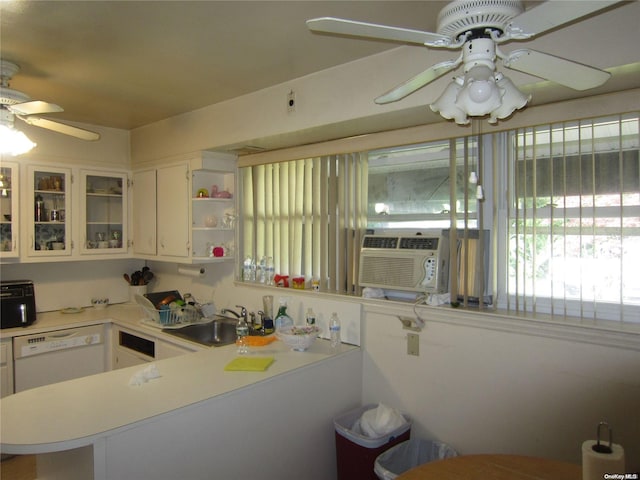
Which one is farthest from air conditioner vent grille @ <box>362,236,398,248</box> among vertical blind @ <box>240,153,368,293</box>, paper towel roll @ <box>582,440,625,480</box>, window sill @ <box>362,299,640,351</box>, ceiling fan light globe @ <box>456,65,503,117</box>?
paper towel roll @ <box>582,440,625,480</box>

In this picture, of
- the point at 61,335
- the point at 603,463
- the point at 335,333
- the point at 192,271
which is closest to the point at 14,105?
the point at 192,271

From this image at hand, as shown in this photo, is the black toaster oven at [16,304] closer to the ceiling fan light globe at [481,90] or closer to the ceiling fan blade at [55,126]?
the ceiling fan blade at [55,126]

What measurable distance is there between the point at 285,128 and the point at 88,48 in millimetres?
1061

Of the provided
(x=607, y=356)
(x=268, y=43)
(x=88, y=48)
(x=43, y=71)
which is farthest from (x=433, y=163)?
(x=43, y=71)

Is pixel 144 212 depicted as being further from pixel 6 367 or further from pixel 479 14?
pixel 479 14

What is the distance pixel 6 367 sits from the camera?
294 centimetres

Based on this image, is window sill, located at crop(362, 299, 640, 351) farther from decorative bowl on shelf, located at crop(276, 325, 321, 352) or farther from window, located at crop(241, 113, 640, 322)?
decorative bowl on shelf, located at crop(276, 325, 321, 352)

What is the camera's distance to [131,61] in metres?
2.24

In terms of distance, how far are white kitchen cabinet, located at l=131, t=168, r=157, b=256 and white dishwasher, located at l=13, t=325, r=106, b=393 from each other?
28.7 inches

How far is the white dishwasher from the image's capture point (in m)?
3.02

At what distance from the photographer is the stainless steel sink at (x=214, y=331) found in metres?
3.05

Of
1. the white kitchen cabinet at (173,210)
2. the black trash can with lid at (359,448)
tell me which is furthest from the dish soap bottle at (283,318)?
the white kitchen cabinet at (173,210)

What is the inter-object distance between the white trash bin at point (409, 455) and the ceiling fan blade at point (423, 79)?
1.59 metres

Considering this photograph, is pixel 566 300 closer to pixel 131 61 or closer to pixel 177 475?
pixel 177 475
